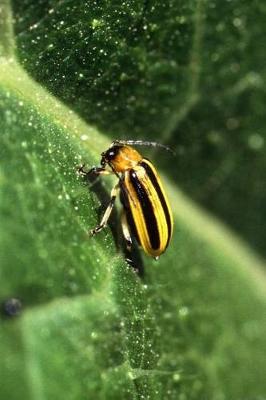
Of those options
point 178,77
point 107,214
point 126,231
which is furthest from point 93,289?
point 178,77

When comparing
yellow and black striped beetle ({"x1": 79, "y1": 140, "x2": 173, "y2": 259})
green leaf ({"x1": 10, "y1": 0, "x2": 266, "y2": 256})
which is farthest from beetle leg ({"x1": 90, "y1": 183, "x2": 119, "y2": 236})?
green leaf ({"x1": 10, "y1": 0, "x2": 266, "y2": 256})

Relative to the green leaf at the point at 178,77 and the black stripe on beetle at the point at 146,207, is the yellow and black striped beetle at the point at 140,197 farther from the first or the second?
the green leaf at the point at 178,77

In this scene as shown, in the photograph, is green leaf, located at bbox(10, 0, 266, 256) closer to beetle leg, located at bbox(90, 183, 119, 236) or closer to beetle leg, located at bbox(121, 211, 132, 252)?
beetle leg, located at bbox(90, 183, 119, 236)

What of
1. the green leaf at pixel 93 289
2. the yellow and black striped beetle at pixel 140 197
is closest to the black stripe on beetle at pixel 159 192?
the yellow and black striped beetle at pixel 140 197

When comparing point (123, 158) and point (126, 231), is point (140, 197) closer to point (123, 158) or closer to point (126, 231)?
point (123, 158)

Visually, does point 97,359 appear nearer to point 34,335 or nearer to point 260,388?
point 34,335

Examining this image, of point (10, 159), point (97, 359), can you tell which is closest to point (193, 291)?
point (97, 359)
